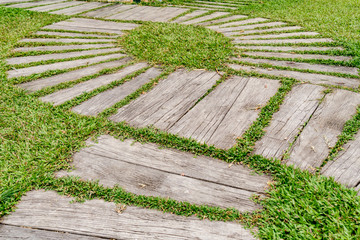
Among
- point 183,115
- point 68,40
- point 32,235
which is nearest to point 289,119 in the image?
point 183,115

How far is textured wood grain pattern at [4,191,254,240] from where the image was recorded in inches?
54.5

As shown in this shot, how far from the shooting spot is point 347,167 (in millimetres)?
1744

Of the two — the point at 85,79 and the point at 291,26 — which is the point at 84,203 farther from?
the point at 291,26

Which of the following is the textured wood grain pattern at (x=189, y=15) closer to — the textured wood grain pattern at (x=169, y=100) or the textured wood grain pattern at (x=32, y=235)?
the textured wood grain pattern at (x=169, y=100)

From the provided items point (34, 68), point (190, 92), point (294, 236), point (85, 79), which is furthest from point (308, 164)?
point (34, 68)

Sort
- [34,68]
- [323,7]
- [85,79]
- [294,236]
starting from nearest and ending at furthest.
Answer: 1. [294,236]
2. [85,79]
3. [34,68]
4. [323,7]

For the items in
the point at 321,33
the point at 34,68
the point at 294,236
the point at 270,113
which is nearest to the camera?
the point at 294,236

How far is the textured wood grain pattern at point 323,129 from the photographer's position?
6.00 ft

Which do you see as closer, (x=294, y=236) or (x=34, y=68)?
(x=294, y=236)

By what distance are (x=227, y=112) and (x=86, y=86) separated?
4.55ft

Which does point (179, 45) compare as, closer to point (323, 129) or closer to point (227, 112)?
point (227, 112)

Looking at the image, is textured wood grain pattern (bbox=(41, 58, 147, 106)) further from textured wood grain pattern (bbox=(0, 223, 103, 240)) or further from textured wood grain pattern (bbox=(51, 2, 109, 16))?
textured wood grain pattern (bbox=(51, 2, 109, 16))

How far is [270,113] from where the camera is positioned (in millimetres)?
2279

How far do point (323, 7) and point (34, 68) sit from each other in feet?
17.7
